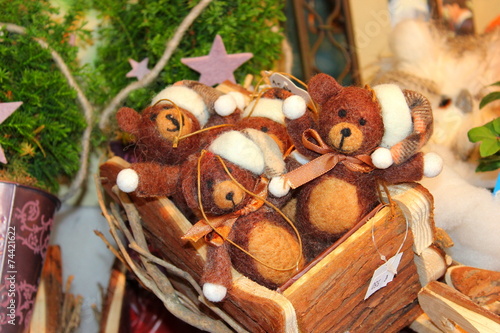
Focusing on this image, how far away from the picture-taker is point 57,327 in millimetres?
1037

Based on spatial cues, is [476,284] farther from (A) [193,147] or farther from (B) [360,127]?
(A) [193,147]

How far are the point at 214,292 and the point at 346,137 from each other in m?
0.26

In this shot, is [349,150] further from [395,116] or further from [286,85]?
[286,85]

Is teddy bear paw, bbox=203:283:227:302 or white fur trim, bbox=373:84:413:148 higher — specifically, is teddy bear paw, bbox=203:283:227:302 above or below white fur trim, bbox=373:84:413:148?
below

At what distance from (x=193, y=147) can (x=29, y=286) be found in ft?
1.29

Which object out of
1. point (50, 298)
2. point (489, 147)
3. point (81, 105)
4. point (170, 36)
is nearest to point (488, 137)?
point (489, 147)

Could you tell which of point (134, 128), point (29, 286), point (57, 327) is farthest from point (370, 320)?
point (57, 327)

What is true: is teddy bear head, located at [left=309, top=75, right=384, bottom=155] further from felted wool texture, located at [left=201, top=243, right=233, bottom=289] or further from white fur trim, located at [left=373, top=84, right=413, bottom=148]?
felted wool texture, located at [left=201, top=243, right=233, bottom=289]

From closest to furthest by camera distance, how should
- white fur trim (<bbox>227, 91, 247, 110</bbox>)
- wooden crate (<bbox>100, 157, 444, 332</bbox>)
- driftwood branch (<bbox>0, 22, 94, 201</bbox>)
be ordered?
1. wooden crate (<bbox>100, 157, 444, 332</bbox>)
2. white fur trim (<bbox>227, 91, 247, 110</bbox>)
3. driftwood branch (<bbox>0, 22, 94, 201</bbox>)

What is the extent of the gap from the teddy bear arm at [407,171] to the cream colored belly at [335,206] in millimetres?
51

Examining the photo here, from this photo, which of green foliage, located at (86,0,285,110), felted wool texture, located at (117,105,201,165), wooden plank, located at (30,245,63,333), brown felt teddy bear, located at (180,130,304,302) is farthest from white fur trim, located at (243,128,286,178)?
wooden plank, located at (30,245,63,333)

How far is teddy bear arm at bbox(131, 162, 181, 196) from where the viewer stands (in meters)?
0.68

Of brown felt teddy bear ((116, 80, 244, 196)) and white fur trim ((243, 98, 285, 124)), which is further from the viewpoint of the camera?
white fur trim ((243, 98, 285, 124))

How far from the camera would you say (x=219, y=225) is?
0.66 metres
